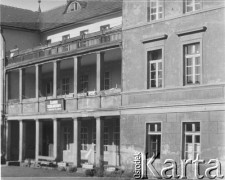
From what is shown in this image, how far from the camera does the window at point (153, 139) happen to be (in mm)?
21470

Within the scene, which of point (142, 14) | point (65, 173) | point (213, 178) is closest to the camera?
point (213, 178)

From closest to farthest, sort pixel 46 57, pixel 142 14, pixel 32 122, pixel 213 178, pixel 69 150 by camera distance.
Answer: pixel 213 178 < pixel 142 14 < pixel 46 57 < pixel 69 150 < pixel 32 122

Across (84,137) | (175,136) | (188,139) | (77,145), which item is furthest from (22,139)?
(188,139)

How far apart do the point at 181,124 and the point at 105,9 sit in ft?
43.0

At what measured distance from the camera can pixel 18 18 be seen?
38.7 m

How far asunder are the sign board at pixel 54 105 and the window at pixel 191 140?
994 cm

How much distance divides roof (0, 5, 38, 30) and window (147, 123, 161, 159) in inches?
752

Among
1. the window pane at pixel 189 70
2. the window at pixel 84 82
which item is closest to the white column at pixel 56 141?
the window at pixel 84 82

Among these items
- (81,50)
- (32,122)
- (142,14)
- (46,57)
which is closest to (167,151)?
(142,14)

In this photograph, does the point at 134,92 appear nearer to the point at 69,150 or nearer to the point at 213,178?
the point at 213,178

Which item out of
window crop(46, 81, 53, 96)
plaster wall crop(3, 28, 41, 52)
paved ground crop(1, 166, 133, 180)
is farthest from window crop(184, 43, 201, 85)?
plaster wall crop(3, 28, 41, 52)

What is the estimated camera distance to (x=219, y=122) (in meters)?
18.7

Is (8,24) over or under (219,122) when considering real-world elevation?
over

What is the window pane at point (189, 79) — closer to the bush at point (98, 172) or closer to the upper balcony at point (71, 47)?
the upper balcony at point (71, 47)
